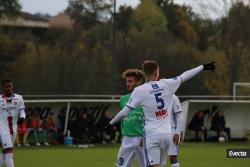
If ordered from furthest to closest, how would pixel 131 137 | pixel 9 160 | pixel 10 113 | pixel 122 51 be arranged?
pixel 122 51 → pixel 10 113 → pixel 9 160 → pixel 131 137

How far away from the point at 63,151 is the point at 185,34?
56.7 metres

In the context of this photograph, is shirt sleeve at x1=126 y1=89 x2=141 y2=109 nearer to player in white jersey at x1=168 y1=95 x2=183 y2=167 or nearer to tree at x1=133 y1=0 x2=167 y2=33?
player in white jersey at x1=168 y1=95 x2=183 y2=167

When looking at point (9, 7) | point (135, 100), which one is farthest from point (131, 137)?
point (9, 7)

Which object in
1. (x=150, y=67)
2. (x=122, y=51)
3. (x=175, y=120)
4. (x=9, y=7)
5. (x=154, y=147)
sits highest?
(x=9, y=7)

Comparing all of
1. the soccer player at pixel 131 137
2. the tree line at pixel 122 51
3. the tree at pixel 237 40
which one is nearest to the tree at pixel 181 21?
the tree line at pixel 122 51

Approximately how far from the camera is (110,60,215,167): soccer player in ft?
34.6

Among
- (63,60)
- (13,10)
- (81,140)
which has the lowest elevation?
(81,140)

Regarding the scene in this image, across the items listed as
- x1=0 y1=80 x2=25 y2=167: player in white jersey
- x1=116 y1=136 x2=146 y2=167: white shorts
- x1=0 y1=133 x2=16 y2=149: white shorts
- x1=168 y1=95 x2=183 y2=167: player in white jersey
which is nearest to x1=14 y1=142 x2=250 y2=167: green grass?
x1=0 y1=80 x2=25 y2=167: player in white jersey

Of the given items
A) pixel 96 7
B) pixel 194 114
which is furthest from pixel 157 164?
pixel 96 7

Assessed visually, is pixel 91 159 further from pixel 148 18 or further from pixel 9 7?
pixel 148 18

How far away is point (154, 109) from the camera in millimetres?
10633

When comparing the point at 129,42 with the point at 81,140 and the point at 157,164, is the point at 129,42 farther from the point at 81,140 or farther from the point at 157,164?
the point at 157,164

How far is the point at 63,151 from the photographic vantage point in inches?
1022

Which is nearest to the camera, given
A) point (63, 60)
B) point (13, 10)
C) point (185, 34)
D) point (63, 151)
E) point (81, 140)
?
point (63, 151)
